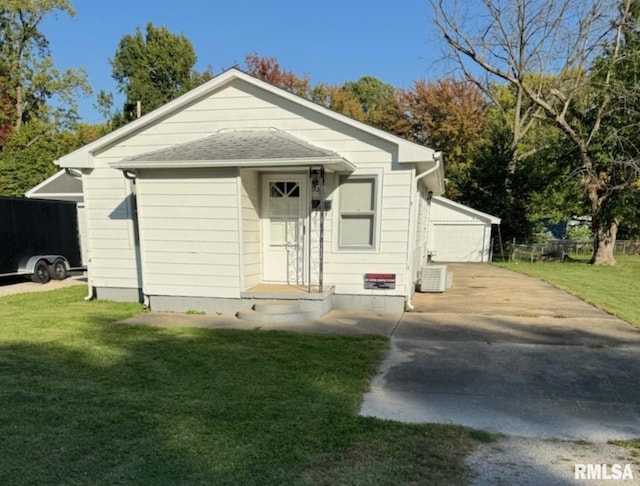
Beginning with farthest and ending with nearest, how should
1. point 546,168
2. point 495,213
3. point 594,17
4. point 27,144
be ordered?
point 27,144
point 495,213
point 546,168
point 594,17

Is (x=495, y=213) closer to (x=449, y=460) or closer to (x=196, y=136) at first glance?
(x=196, y=136)

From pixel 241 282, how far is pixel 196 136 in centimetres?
299

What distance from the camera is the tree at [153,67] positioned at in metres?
28.4

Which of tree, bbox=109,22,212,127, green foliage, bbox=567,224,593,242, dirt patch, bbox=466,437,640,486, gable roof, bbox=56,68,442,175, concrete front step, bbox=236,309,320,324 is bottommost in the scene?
concrete front step, bbox=236,309,320,324

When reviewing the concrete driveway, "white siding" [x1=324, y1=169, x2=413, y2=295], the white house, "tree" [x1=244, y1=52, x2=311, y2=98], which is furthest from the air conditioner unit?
"tree" [x1=244, y1=52, x2=311, y2=98]

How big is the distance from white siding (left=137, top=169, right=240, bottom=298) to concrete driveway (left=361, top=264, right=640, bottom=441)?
3.27m

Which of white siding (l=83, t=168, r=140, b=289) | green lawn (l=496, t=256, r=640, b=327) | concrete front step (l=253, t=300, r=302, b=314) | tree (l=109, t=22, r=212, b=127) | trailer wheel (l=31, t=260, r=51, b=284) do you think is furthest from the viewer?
tree (l=109, t=22, r=212, b=127)

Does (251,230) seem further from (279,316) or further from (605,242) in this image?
(605,242)

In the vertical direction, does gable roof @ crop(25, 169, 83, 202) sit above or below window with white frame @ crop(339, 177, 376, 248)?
above

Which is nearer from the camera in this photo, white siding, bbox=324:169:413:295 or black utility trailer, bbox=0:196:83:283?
white siding, bbox=324:169:413:295

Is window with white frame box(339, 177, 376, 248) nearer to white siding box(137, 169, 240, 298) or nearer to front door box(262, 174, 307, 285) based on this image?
front door box(262, 174, 307, 285)

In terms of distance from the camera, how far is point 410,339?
19.4 ft

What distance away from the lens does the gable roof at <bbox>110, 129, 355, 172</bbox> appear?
6.65 metres

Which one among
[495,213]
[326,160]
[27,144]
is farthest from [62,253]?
[495,213]
